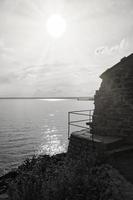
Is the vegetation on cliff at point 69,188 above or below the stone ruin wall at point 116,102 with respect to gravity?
below

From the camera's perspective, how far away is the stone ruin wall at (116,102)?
36.8 feet

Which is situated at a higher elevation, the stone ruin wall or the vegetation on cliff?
the stone ruin wall

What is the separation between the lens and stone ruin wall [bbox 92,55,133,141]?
1122 cm

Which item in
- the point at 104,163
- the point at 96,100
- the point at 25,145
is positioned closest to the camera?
the point at 104,163

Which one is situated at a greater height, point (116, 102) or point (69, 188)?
point (116, 102)

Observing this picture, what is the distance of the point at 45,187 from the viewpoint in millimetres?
5879

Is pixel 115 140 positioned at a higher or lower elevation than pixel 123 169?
higher

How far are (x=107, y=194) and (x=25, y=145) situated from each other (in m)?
47.5

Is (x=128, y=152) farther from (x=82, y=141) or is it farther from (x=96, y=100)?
(x=96, y=100)

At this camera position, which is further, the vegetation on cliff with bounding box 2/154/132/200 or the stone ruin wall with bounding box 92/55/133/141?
the stone ruin wall with bounding box 92/55/133/141

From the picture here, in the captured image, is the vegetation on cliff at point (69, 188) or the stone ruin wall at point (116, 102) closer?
the vegetation on cliff at point (69, 188)

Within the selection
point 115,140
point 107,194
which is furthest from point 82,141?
point 107,194

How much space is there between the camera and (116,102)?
38.8ft

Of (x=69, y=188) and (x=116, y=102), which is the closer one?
(x=69, y=188)
